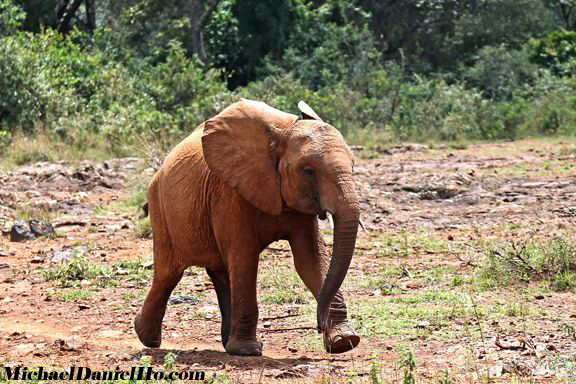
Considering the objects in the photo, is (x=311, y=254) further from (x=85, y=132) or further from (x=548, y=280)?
(x=85, y=132)

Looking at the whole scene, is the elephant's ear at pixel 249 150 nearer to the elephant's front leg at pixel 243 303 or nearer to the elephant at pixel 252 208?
the elephant at pixel 252 208

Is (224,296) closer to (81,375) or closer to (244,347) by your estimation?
(244,347)

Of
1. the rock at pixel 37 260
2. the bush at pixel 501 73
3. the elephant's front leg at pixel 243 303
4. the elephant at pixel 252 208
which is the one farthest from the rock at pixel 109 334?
the bush at pixel 501 73

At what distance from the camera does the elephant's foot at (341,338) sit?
6.97 metres

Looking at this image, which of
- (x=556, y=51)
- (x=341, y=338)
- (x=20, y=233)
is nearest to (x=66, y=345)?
(x=341, y=338)

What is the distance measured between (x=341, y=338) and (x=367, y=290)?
3120mm

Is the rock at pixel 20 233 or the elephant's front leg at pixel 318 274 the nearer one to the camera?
the elephant's front leg at pixel 318 274

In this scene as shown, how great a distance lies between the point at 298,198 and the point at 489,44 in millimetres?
26533

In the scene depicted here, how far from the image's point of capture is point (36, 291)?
10.9 m

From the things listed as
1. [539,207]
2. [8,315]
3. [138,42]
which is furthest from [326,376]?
[138,42]

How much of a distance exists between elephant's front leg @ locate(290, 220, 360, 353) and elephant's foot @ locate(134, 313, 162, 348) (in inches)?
57.6

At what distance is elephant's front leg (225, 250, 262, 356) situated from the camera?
7336mm

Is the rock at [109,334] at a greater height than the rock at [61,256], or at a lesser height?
greater

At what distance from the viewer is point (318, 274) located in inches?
287
